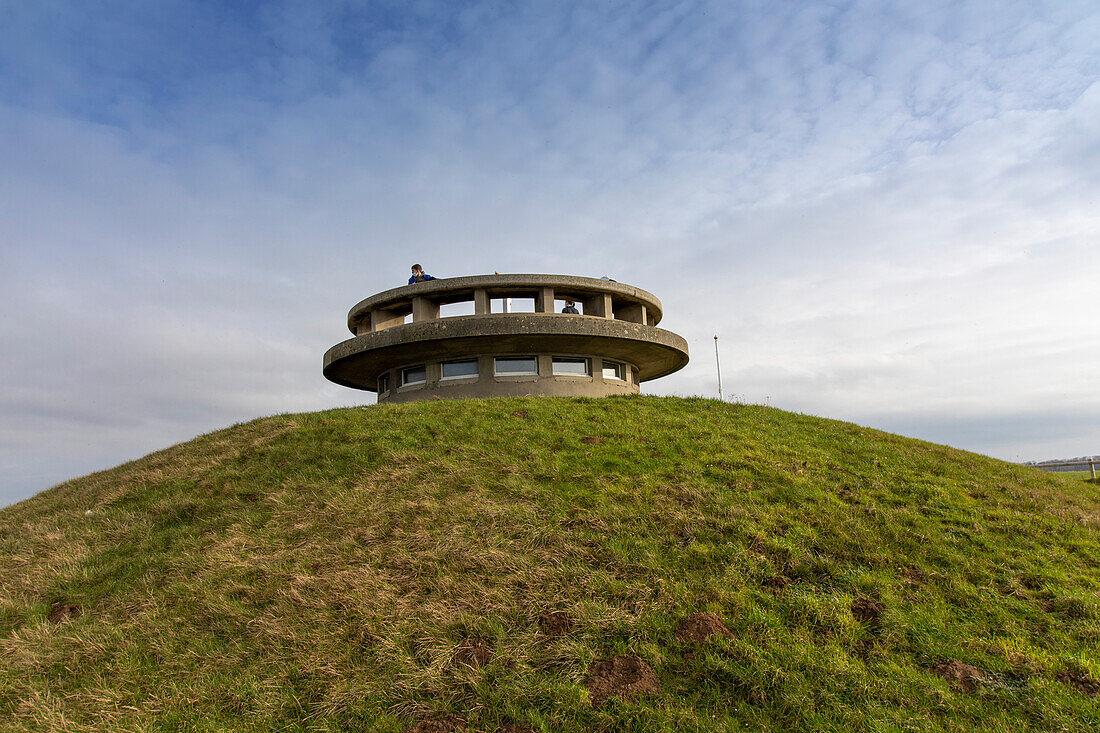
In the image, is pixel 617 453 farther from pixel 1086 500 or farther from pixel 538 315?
pixel 1086 500

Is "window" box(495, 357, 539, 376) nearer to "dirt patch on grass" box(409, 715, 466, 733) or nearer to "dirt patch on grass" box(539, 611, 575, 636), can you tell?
"dirt patch on grass" box(539, 611, 575, 636)

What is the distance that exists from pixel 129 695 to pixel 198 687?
2.95 ft

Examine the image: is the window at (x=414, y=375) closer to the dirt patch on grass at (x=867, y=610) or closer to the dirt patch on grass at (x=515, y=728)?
the dirt patch on grass at (x=515, y=728)

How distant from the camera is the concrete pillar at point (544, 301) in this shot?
73.5 ft

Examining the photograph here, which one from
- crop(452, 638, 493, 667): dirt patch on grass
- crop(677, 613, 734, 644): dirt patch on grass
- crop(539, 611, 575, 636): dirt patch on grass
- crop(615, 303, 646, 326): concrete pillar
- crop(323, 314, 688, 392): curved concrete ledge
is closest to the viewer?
crop(452, 638, 493, 667): dirt patch on grass

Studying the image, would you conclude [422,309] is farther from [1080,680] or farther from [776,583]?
[1080,680]

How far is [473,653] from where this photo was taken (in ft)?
24.4

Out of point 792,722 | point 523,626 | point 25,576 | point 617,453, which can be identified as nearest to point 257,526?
point 25,576

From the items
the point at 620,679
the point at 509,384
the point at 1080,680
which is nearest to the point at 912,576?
the point at 1080,680

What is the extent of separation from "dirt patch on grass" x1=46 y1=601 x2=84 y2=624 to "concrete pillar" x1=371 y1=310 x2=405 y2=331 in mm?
14582

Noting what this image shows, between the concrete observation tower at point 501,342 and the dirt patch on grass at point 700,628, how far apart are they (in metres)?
13.5

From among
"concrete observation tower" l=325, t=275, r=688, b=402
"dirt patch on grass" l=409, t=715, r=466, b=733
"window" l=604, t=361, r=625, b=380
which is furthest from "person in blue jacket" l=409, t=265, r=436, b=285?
"dirt patch on grass" l=409, t=715, r=466, b=733

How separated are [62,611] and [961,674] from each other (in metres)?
13.7

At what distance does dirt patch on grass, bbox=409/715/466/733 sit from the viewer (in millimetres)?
6434
